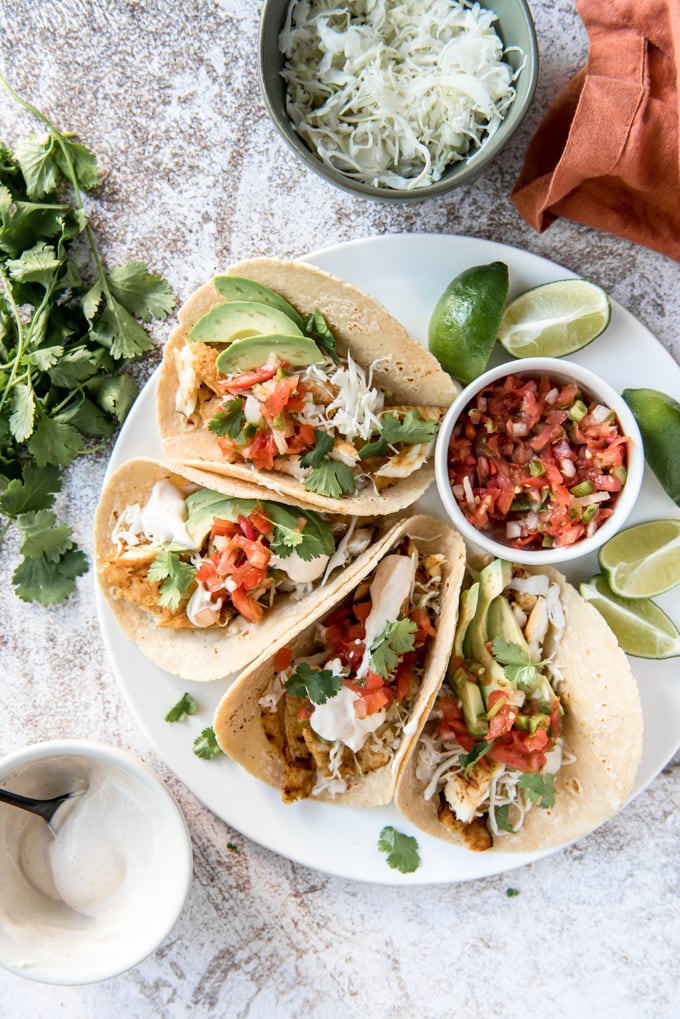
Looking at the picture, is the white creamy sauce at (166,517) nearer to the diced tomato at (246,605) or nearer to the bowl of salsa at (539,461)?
the diced tomato at (246,605)

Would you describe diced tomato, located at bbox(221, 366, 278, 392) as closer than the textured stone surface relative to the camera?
Yes

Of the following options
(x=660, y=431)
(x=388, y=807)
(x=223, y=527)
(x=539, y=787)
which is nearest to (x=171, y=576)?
(x=223, y=527)

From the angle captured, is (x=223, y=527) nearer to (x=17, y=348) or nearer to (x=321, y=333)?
(x=321, y=333)

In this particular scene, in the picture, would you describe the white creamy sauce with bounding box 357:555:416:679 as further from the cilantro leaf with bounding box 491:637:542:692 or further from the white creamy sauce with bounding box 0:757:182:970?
→ the white creamy sauce with bounding box 0:757:182:970

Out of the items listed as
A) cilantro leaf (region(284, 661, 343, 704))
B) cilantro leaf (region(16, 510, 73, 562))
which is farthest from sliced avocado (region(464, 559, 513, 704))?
cilantro leaf (region(16, 510, 73, 562))

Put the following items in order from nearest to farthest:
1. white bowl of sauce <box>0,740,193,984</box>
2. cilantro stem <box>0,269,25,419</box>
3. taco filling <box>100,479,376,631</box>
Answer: taco filling <box>100,479,376,631</box>
white bowl of sauce <box>0,740,193,984</box>
cilantro stem <box>0,269,25,419</box>

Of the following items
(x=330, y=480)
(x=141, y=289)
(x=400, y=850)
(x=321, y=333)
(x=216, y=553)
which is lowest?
(x=400, y=850)
